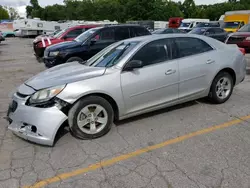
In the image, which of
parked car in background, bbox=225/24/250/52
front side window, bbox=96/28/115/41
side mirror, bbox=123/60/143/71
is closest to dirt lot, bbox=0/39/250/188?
side mirror, bbox=123/60/143/71

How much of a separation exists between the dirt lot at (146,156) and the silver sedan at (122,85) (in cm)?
25

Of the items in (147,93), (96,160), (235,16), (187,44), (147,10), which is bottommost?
(96,160)

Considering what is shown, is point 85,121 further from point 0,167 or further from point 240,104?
point 240,104

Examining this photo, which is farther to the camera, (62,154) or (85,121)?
(85,121)

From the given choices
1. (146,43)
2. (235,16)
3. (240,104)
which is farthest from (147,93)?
(235,16)

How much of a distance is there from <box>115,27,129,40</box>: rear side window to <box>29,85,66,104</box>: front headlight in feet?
18.9

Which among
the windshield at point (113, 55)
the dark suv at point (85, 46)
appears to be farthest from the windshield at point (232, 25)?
the windshield at point (113, 55)

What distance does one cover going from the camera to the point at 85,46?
8.01 meters

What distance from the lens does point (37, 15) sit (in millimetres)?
81125

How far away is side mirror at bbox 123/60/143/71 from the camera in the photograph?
362cm

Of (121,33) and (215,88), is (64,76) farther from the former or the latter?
(121,33)

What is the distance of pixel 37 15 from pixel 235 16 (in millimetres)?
74356

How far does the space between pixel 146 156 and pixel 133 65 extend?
1409mm

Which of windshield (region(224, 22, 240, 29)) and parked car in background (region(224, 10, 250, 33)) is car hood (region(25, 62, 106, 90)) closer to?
parked car in background (region(224, 10, 250, 33))
